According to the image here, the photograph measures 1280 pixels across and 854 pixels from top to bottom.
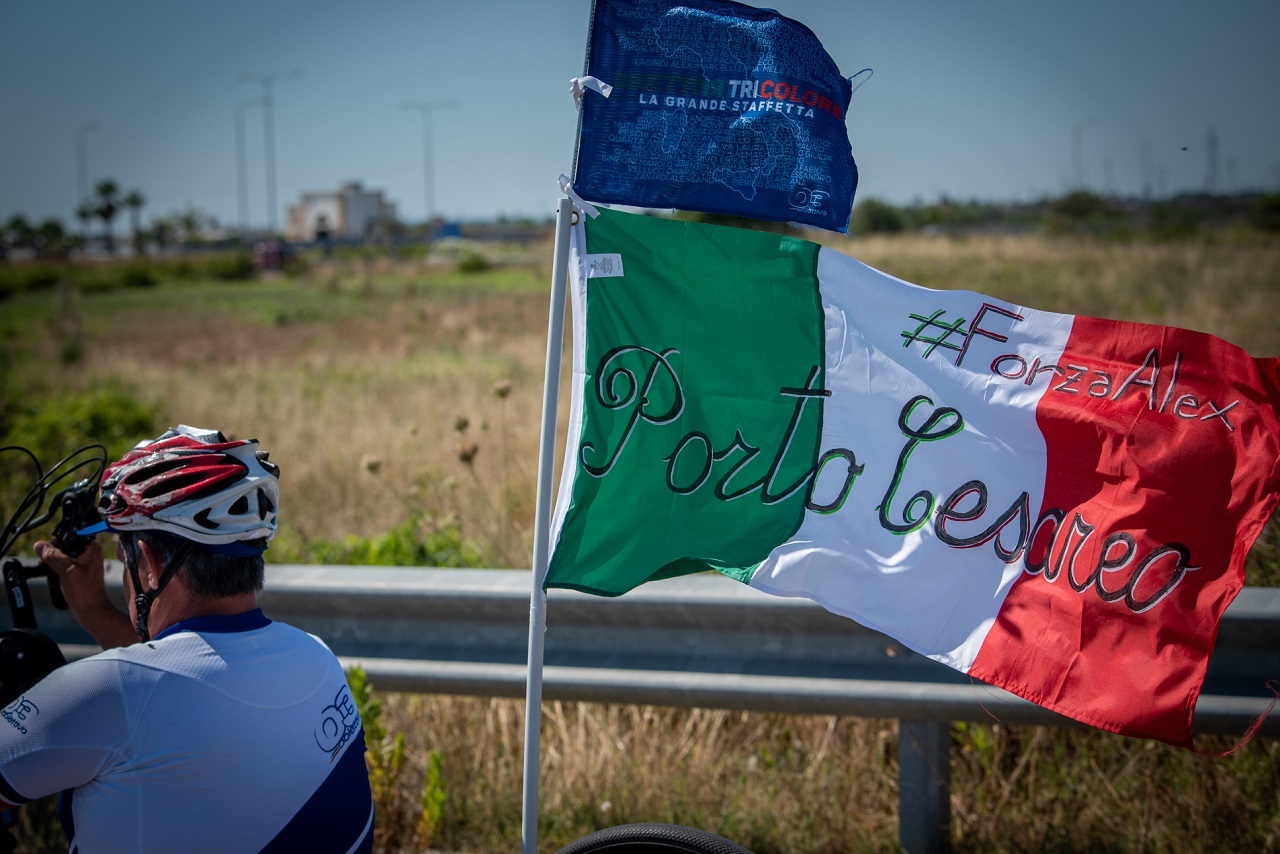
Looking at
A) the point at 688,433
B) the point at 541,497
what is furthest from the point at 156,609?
the point at 688,433

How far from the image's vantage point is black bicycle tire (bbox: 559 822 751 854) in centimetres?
255

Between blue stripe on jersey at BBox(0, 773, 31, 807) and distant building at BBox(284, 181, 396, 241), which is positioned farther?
distant building at BBox(284, 181, 396, 241)

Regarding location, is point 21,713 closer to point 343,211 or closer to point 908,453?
point 908,453

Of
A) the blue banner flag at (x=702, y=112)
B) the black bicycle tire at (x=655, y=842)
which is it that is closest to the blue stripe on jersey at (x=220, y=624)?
the black bicycle tire at (x=655, y=842)

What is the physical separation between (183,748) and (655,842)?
122 cm

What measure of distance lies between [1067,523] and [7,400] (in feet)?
30.3

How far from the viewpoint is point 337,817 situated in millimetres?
2170

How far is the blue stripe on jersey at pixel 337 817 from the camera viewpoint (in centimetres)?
209

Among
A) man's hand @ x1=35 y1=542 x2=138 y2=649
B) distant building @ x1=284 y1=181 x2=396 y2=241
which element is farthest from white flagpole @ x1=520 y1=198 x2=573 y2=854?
distant building @ x1=284 y1=181 x2=396 y2=241

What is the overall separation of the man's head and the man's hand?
0.30 meters

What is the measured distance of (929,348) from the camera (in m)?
2.94

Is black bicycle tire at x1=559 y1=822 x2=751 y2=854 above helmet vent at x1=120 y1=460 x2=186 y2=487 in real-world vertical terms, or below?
below

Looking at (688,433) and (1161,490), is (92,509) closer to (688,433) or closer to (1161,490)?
(688,433)

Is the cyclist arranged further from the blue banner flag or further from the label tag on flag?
the blue banner flag
